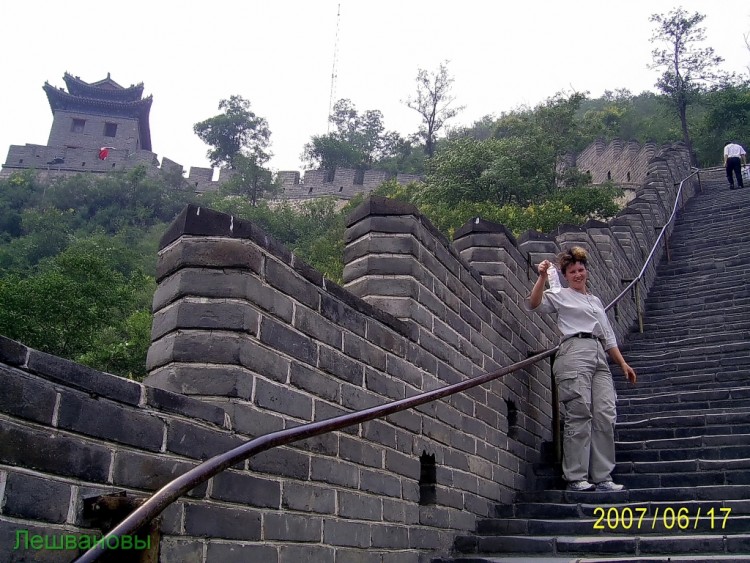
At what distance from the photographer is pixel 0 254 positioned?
3472 cm

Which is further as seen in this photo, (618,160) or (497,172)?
(618,160)

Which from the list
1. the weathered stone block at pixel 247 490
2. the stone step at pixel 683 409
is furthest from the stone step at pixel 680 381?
the weathered stone block at pixel 247 490

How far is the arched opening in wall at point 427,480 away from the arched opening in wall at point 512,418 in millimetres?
1300

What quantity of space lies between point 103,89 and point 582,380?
59282 mm

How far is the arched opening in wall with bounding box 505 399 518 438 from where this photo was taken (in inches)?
209

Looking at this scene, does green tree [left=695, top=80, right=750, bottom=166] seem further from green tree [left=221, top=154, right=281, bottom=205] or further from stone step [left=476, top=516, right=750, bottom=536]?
stone step [left=476, top=516, right=750, bottom=536]

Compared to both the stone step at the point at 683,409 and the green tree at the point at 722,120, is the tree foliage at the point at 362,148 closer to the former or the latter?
the green tree at the point at 722,120

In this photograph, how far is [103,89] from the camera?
5819 centimetres

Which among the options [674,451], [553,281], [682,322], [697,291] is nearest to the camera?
[553,281]

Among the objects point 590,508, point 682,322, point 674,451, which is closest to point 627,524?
point 590,508

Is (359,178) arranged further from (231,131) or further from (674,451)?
(674,451)

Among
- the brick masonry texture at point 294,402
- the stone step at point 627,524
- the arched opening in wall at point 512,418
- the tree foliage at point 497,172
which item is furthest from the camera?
the tree foliage at point 497,172

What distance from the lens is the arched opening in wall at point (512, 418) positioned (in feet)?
17.4

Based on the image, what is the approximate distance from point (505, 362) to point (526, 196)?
1680 cm
